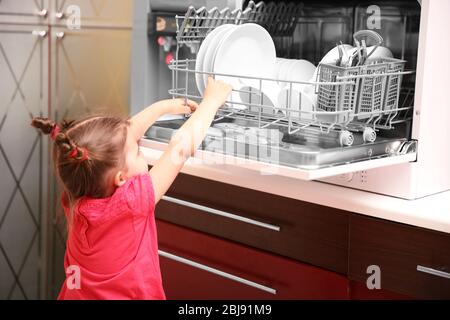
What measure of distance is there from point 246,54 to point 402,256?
56cm

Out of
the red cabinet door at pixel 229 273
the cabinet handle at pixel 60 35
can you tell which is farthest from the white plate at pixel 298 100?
the cabinet handle at pixel 60 35

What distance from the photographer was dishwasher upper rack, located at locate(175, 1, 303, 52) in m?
1.58

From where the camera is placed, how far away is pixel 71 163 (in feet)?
3.95

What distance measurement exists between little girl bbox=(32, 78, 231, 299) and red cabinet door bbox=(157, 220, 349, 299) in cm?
34

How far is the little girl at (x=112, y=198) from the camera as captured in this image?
3.98 feet

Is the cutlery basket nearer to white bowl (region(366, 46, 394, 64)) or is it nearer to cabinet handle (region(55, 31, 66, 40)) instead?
white bowl (region(366, 46, 394, 64))

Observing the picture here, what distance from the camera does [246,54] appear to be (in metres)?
1.55

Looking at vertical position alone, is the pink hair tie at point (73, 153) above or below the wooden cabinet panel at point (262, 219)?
above

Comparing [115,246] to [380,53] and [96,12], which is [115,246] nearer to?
[380,53]

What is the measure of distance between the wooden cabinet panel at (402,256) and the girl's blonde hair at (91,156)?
1.62 ft

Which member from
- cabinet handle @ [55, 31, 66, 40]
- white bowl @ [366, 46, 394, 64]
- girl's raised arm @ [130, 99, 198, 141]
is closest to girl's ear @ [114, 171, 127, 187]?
girl's raised arm @ [130, 99, 198, 141]

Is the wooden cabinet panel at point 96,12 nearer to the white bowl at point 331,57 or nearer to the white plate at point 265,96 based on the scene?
the white plate at point 265,96

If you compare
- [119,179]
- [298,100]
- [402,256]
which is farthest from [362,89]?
[119,179]
